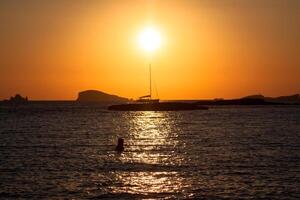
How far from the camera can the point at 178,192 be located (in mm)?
36656

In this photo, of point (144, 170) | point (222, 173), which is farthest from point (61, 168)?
point (222, 173)

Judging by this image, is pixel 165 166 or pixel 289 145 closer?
pixel 165 166

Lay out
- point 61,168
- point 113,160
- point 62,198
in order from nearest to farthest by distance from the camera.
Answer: point 62,198, point 61,168, point 113,160

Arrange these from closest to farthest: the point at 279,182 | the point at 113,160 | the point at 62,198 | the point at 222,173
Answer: the point at 62,198
the point at 279,182
the point at 222,173
the point at 113,160

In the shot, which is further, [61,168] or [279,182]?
Result: [61,168]

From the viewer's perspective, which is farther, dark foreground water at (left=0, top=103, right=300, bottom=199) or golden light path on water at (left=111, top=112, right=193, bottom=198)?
golden light path on water at (left=111, top=112, right=193, bottom=198)

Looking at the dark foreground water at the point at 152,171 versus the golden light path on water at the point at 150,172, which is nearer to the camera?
the dark foreground water at the point at 152,171

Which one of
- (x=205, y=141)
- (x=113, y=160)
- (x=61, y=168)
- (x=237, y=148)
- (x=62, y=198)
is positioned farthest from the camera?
(x=205, y=141)

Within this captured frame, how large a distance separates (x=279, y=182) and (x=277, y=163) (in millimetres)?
11336

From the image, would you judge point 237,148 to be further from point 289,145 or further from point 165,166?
point 165,166

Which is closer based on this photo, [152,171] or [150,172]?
[150,172]

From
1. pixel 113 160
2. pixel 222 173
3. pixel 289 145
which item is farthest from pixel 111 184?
pixel 289 145

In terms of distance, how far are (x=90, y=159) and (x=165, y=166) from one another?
9.47 metres

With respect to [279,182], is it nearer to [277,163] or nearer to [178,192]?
[178,192]
